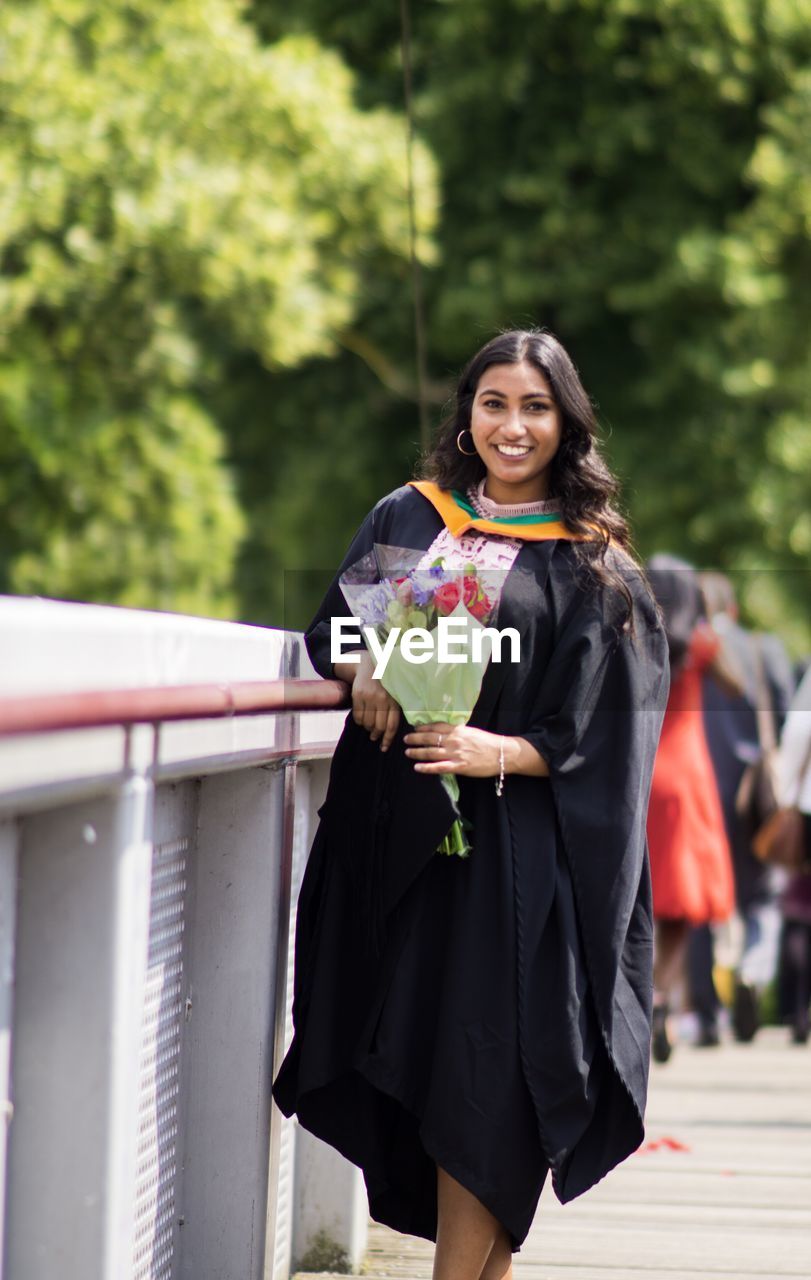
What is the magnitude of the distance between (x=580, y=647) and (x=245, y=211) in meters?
9.37

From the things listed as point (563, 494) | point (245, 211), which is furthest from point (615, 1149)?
point (245, 211)

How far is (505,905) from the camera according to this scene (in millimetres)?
3221

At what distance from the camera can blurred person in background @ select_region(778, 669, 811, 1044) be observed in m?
7.52

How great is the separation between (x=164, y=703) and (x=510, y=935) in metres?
1.03

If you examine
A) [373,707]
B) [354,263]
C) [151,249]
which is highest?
[354,263]

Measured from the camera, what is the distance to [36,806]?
221 cm

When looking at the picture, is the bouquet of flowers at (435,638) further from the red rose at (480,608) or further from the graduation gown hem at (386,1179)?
the graduation gown hem at (386,1179)

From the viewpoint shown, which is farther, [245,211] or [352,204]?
[352,204]

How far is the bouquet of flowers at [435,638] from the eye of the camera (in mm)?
3154

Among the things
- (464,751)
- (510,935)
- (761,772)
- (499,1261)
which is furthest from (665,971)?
(464,751)

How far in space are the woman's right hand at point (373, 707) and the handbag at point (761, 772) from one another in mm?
5220

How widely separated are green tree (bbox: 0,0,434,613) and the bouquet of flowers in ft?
27.7

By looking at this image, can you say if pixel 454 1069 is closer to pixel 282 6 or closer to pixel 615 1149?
pixel 615 1149

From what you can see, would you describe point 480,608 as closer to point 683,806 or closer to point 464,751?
point 464,751
